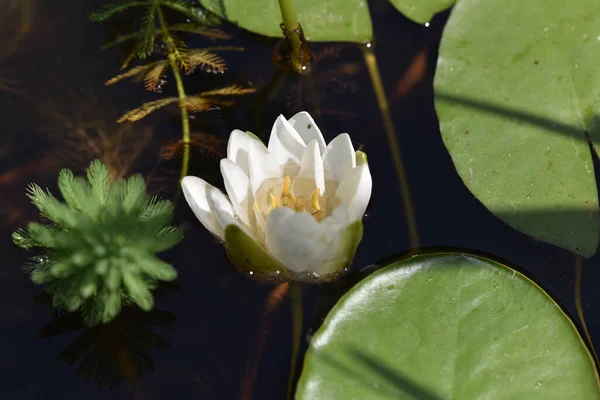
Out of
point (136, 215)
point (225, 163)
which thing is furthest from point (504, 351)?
point (136, 215)

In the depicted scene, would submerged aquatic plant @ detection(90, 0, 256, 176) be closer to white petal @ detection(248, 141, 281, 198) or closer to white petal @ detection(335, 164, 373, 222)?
white petal @ detection(248, 141, 281, 198)

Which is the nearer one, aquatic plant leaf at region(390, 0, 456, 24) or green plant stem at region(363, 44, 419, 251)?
green plant stem at region(363, 44, 419, 251)

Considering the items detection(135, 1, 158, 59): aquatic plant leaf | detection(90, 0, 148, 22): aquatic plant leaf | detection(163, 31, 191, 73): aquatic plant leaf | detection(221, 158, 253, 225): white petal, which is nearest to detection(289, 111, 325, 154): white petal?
detection(221, 158, 253, 225): white petal

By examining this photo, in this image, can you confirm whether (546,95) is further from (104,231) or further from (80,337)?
(80,337)

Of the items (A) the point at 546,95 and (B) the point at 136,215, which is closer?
(B) the point at 136,215

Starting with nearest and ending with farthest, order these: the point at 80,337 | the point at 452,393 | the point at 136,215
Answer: the point at 452,393 < the point at 136,215 < the point at 80,337
